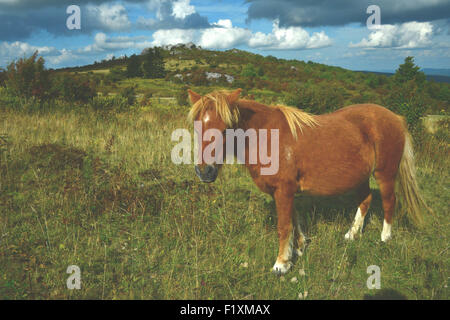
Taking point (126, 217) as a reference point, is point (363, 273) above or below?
below

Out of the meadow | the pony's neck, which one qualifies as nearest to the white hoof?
the meadow

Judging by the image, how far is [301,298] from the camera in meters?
3.22

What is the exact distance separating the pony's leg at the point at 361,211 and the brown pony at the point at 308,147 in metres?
0.46

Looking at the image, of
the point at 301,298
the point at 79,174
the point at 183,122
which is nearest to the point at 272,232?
the point at 301,298

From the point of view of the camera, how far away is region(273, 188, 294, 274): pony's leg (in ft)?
11.7

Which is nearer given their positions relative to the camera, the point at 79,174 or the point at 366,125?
the point at 366,125

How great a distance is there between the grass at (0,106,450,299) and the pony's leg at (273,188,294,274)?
0.15 metres

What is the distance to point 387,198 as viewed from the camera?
443 cm

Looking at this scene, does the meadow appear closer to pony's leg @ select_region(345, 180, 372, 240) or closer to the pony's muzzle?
pony's leg @ select_region(345, 180, 372, 240)
